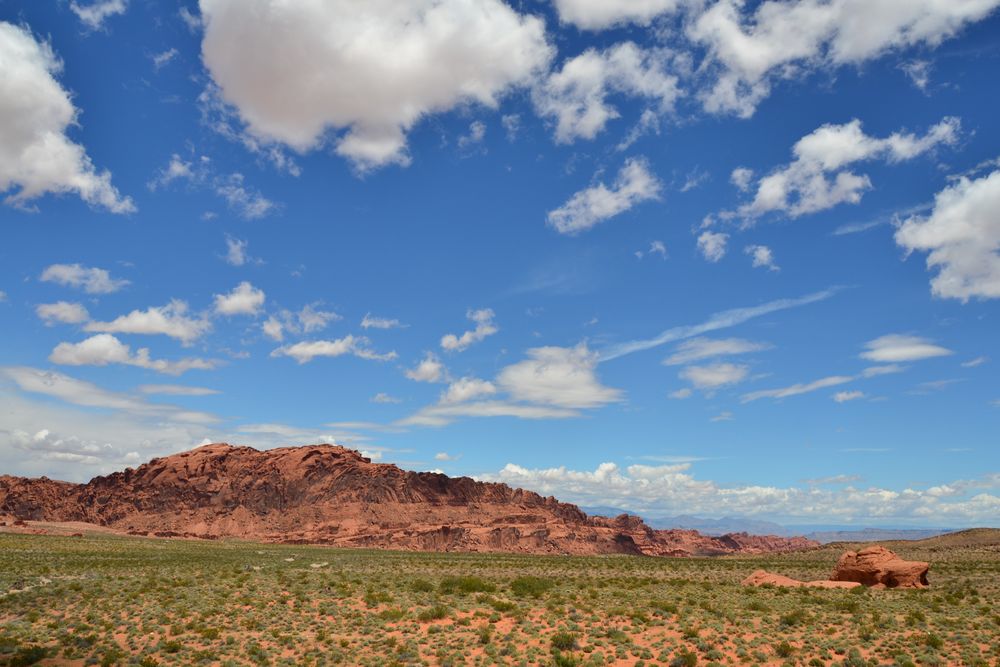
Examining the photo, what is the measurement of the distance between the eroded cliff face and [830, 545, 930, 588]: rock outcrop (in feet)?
321

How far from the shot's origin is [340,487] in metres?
159

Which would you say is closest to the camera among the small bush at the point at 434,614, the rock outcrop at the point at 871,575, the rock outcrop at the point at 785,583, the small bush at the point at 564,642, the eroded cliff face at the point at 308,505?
the small bush at the point at 564,642

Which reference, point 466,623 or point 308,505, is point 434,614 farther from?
point 308,505

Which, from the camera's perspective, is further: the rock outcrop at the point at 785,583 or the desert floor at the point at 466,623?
the rock outcrop at the point at 785,583

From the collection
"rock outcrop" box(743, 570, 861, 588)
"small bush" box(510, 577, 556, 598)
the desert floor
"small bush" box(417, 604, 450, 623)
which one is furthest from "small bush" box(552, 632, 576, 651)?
"rock outcrop" box(743, 570, 861, 588)

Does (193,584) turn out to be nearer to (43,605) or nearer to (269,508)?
(43,605)

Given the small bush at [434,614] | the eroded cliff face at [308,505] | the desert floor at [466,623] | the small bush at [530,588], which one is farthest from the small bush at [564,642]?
the eroded cliff face at [308,505]

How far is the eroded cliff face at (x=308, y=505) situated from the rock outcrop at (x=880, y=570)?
9784cm

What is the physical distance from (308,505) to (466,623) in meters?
137

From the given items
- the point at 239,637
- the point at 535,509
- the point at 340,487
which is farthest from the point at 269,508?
the point at 239,637

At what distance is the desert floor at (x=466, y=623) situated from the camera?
23594 mm

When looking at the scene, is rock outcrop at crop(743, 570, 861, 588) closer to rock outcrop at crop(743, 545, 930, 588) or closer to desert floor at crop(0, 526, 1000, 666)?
rock outcrop at crop(743, 545, 930, 588)

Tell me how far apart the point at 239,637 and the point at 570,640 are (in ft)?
46.2

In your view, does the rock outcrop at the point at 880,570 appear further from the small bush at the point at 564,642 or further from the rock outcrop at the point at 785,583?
the small bush at the point at 564,642
